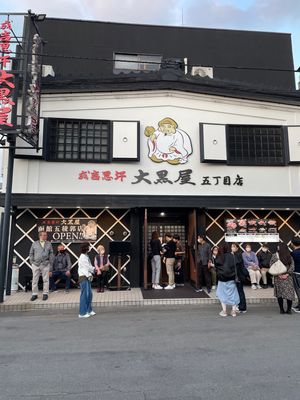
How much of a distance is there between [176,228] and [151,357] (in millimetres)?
7764

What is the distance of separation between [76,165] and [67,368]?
7.98 meters

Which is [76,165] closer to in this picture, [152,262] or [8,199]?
[8,199]

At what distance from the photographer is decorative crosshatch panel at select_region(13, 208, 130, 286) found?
11.6m

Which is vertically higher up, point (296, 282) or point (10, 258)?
point (10, 258)

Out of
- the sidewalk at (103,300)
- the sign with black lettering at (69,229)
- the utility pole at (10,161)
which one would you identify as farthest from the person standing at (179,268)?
the utility pole at (10,161)

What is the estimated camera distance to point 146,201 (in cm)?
1154

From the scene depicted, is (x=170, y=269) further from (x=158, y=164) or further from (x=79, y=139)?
(x=79, y=139)

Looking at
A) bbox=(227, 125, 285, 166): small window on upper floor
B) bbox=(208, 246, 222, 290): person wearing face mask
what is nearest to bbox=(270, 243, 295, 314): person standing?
bbox=(208, 246, 222, 290): person wearing face mask

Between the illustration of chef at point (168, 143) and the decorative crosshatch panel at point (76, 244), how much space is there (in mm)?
2354

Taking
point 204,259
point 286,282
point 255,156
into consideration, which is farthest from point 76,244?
point 255,156

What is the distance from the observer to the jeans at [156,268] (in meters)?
11.4

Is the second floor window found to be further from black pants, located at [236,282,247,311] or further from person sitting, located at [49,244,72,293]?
black pants, located at [236,282,247,311]

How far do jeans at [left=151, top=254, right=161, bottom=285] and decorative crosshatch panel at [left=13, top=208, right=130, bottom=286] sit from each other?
0.98 metres

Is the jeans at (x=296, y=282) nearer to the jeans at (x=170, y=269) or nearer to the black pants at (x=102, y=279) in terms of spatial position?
the jeans at (x=170, y=269)
